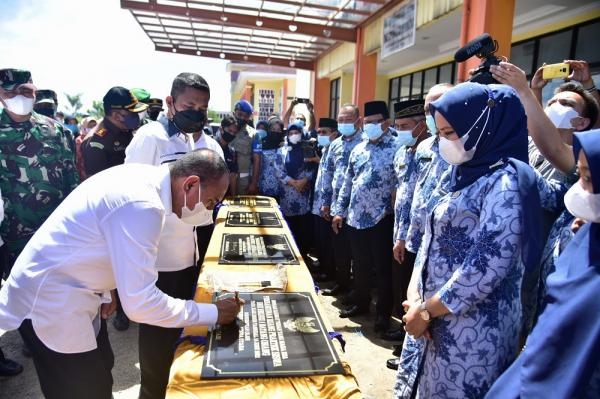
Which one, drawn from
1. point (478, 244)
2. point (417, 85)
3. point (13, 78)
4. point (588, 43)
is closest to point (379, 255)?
point (478, 244)

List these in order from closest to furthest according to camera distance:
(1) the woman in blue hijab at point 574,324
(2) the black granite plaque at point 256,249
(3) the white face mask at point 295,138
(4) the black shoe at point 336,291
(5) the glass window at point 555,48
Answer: (1) the woman in blue hijab at point 574,324
(2) the black granite plaque at point 256,249
(4) the black shoe at point 336,291
(3) the white face mask at point 295,138
(5) the glass window at point 555,48

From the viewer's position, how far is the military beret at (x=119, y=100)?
320cm

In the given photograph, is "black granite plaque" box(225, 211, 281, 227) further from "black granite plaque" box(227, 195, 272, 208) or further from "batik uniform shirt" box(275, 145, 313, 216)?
"batik uniform shirt" box(275, 145, 313, 216)

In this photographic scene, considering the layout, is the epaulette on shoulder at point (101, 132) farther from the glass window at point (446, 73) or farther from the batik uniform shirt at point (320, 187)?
the glass window at point (446, 73)

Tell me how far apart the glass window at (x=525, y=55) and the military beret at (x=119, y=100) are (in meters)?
6.09

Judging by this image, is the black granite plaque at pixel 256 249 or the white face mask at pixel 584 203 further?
the black granite plaque at pixel 256 249

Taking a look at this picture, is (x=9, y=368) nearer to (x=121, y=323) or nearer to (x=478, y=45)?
(x=121, y=323)

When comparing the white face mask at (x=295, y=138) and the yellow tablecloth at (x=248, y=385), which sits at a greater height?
the white face mask at (x=295, y=138)

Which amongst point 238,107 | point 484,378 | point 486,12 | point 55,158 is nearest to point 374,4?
point 486,12

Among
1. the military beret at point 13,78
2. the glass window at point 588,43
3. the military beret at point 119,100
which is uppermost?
the glass window at point 588,43

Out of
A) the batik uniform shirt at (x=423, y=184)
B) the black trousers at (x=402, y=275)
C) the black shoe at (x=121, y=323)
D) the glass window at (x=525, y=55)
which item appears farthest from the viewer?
the glass window at (x=525, y=55)

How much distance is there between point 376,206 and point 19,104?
2.79m

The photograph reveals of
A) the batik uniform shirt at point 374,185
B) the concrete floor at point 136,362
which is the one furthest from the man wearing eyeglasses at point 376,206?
the concrete floor at point 136,362

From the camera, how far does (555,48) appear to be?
238 inches
